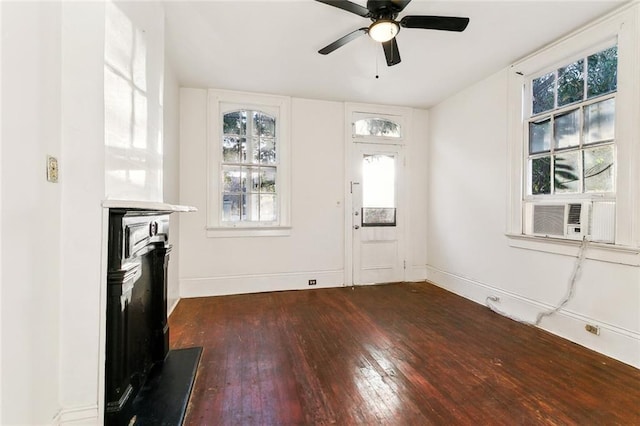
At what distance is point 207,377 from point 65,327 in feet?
3.31

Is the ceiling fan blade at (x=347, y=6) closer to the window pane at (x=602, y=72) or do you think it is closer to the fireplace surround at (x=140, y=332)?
the fireplace surround at (x=140, y=332)

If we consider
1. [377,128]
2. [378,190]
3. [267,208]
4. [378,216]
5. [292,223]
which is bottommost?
[292,223]

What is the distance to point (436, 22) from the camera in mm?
2143

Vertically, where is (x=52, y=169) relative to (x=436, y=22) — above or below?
below

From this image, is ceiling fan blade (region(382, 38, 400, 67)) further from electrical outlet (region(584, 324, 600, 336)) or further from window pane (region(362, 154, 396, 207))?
electrical outlet (region(584, 324, 600, 336))

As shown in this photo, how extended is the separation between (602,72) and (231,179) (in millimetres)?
4125

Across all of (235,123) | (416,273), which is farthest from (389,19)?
(416,273)

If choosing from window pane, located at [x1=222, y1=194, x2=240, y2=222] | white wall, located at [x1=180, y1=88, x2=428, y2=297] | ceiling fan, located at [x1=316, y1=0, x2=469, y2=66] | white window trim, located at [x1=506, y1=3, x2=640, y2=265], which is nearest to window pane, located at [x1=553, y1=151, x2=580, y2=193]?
white window trim, located at [x1=506, y1=3, x2=640, y2=265]

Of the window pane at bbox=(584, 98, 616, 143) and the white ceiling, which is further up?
the white ceiling

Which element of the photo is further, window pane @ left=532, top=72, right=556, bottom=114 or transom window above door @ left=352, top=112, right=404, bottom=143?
transom window above door @ left=352, top=112, right=404, bottom=143

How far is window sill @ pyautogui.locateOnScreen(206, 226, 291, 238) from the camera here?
13.0 ft

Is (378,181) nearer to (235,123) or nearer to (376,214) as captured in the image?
(376,214)

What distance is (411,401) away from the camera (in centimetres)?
179

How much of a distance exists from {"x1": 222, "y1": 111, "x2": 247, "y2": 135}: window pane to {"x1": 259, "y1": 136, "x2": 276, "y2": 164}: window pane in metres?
0.30
